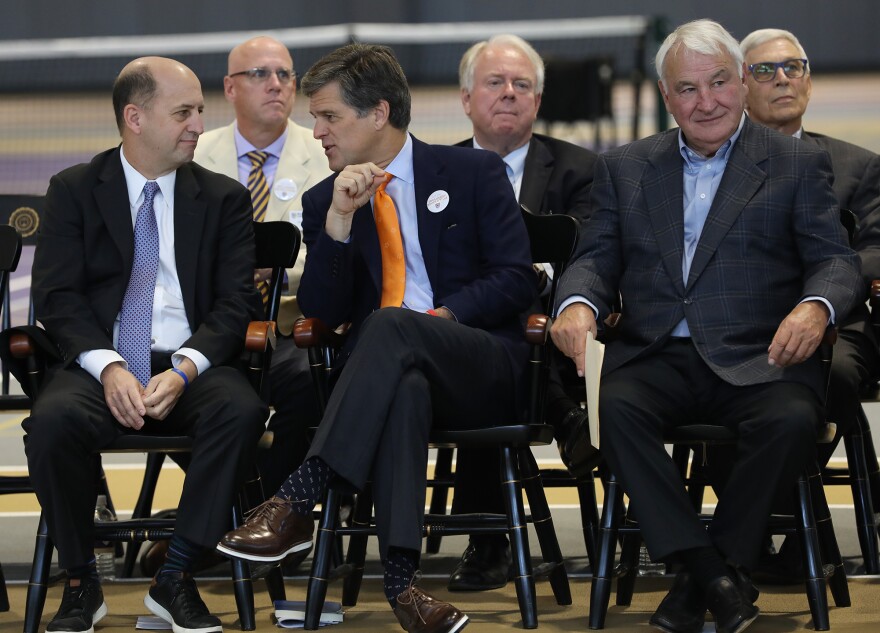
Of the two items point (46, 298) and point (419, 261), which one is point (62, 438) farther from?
point (419, 261)

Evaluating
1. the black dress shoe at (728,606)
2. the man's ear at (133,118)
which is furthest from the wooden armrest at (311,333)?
the black dress shoe at (728,606)

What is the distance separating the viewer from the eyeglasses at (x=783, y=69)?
4547 millimetres

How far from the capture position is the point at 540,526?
12.4ft

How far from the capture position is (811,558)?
3.40 metres

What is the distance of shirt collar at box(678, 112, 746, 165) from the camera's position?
3.79 metres

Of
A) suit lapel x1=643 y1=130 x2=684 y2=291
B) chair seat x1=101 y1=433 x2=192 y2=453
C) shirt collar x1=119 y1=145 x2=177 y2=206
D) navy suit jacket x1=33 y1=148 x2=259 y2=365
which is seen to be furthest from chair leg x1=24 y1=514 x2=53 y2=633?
suit lapel x1=643 y1=130 x2=684 y2=291

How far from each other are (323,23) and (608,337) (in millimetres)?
17655

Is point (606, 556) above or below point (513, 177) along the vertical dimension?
below

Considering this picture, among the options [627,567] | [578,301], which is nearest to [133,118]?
[578,301]

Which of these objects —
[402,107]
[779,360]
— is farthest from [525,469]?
[402,107]

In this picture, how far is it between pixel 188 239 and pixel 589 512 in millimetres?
1429

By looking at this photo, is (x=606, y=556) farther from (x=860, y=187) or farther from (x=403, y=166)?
(x=860, y=187)

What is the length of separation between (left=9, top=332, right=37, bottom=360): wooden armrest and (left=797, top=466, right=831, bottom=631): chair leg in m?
2.05

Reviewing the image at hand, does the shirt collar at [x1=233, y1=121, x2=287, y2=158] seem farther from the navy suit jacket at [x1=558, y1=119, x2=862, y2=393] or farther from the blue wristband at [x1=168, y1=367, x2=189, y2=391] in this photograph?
the navy suit jacket at [x1=558, y1=119, x2=862, y2=393]
